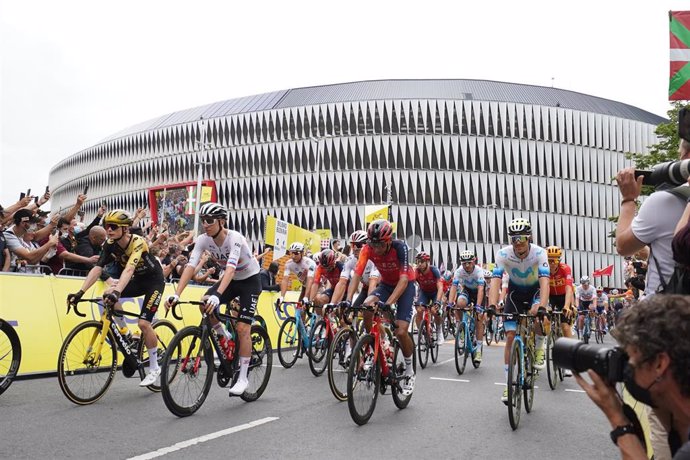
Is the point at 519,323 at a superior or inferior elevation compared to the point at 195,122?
inferior

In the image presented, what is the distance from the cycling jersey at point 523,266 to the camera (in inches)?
334

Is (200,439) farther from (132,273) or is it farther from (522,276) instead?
(522,276)

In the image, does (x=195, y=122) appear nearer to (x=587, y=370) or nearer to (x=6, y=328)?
(x=6, y=328)

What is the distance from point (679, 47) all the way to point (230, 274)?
23.4ft

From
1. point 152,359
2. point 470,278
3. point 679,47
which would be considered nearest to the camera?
point 152,359

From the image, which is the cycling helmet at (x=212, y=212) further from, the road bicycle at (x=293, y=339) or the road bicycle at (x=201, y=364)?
the road bicycle at (x=293, y=339)

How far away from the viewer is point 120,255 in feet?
25.2

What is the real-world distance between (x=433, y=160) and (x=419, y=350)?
6402 centimetres

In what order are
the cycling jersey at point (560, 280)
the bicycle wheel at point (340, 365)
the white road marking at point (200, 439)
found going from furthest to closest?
the cycling jersey at point (560, 280) < the bicycle wheel at point (340, 365) < the white road marking at point (200, 439)

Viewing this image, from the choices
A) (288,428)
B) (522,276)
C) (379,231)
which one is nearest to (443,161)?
(522,276)

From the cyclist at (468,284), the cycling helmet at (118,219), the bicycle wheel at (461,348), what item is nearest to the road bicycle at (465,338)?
the bicycle wheel at (461,348)

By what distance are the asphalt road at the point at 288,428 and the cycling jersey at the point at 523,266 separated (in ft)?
5.46

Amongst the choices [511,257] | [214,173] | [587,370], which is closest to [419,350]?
[511,257]

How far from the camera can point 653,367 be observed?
2.01 meters
